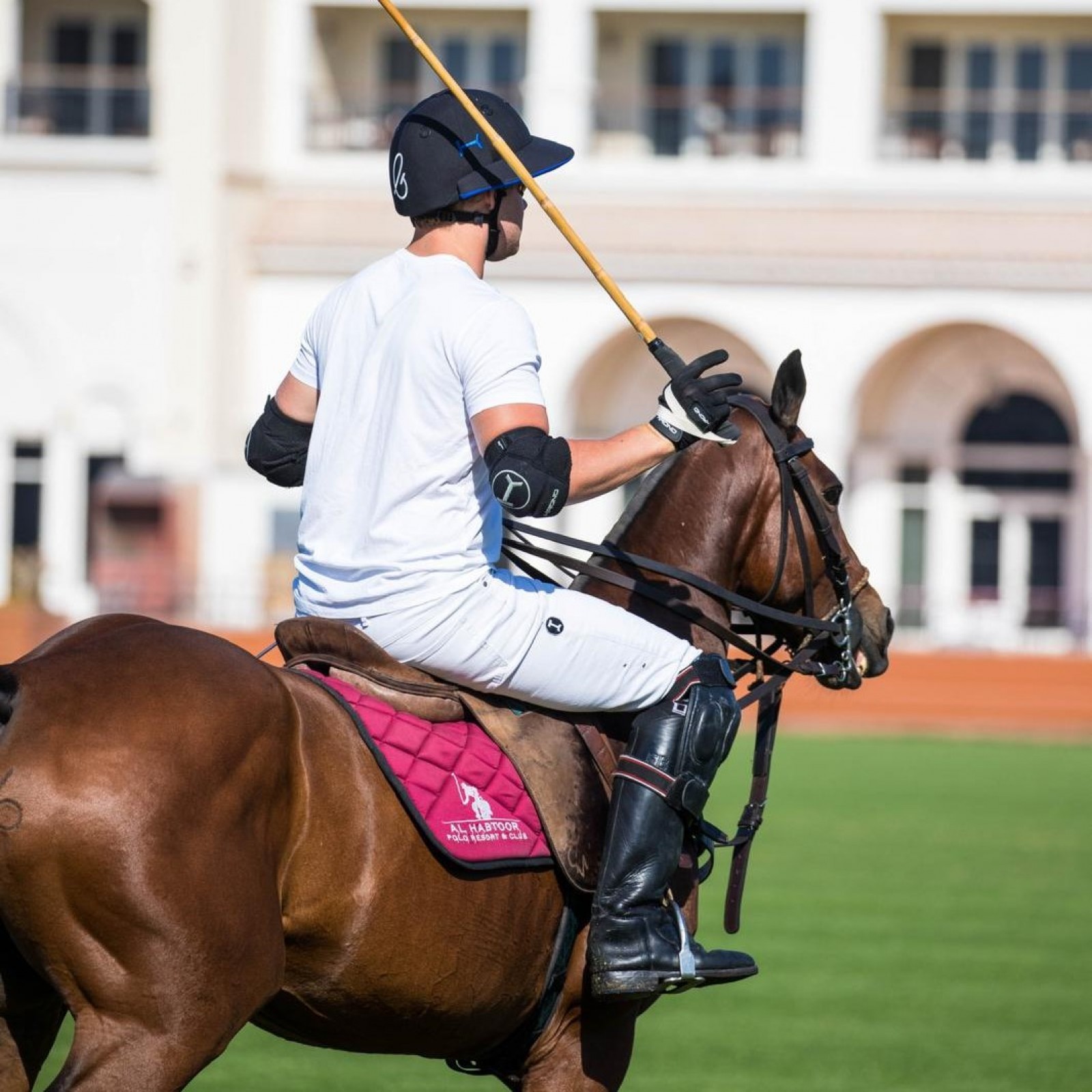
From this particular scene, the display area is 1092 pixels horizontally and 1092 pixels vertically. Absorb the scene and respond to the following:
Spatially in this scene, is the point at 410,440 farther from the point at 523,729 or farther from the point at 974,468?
the point at 974,468

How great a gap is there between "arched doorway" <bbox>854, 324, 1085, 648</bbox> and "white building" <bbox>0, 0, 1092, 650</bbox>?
0.17 feet

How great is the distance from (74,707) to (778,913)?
752cm

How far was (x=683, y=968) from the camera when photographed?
15.7ft

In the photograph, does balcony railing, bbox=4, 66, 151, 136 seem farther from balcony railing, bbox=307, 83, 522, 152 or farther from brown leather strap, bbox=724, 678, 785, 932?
brown leather strap, bbox=724, 678, 785, 932

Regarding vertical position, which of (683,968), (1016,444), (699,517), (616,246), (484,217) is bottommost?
(683,968)

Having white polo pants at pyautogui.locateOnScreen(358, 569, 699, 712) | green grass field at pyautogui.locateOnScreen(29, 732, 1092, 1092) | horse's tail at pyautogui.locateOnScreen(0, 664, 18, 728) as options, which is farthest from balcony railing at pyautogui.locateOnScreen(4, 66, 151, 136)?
horse's tail at pyautogui.locateOnScreen(0, 664, 18, 728)

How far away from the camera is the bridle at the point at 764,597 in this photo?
5176 mm

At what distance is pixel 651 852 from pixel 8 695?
1.46 meters

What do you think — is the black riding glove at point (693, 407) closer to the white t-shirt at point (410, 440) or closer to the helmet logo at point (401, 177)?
the white t-shirt at point (410, 440)

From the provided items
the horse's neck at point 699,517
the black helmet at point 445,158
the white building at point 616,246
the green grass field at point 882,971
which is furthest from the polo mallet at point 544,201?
the white building at point 616,246

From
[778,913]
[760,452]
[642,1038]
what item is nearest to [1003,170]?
[778,913]

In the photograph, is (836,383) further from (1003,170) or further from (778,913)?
(778,913)

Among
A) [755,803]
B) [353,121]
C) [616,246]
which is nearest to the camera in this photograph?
[755,803]

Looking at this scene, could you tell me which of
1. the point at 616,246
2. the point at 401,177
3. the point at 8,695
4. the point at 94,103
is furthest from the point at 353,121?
the point at 8,695
